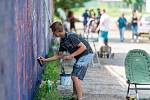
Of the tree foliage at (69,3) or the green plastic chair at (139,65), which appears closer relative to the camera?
the green plastic chair at (139,65)

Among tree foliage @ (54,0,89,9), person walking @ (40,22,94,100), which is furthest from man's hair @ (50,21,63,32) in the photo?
tree foliage @ (54,0,89,9)

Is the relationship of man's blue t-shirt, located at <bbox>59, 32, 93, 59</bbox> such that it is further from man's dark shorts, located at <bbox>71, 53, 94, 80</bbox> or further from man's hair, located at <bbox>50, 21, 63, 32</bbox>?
man's hair, located at <bbox>50, 21, 63, 32</bbox>

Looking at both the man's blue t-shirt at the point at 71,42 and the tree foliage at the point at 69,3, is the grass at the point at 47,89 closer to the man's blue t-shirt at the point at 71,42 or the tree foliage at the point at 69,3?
the man's blue t-shirt at the point at 71,42

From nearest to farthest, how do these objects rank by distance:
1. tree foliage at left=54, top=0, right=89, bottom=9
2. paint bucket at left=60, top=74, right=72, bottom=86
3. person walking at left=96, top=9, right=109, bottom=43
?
paint bucket at left=60, top=74, right=72, bottom=86, person walking at left=96, top=9, right=109, bottom=43, tree foliage at left=54, top=0, right=89, bottom=9

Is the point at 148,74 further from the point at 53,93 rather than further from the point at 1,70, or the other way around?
the point at 1,70

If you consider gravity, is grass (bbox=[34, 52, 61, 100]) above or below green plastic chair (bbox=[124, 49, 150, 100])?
below

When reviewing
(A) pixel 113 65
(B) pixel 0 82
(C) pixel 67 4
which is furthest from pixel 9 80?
(C) pixel 67 4

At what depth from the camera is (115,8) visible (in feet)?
243

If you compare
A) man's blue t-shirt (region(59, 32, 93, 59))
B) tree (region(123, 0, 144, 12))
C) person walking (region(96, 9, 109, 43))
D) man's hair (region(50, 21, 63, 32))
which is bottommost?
man's blue t-shirt (region(59, 32, 93, 59))

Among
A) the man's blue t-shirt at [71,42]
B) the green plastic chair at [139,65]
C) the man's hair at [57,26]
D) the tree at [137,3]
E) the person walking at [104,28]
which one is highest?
the tree at [137,3]

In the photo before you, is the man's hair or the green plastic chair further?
the green plastic chair

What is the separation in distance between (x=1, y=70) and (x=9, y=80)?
482mm

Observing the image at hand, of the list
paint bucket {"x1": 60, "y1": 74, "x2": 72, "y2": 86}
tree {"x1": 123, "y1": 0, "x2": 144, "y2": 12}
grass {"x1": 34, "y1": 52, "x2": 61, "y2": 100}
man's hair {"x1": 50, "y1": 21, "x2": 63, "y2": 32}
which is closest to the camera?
grass {"x1": 34, "y1": 52, "x2": 61, "y2": 100}

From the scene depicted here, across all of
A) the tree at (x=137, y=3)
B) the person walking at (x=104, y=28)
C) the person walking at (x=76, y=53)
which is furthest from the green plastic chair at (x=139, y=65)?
the tree at (x=137, y=3)
